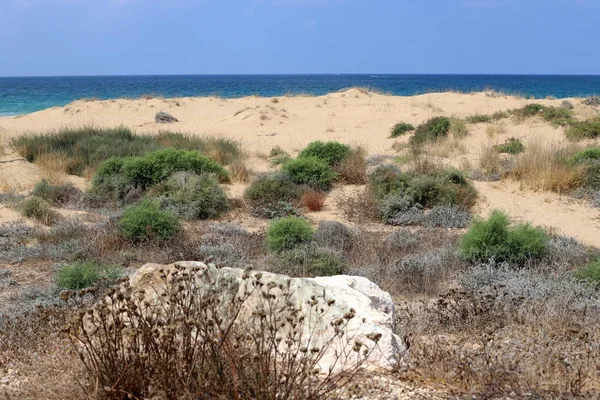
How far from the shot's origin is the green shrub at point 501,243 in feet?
24.2

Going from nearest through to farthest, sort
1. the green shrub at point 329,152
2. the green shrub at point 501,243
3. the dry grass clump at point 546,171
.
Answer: the green shrub at point 501,243 → the dry grass clump at point 546,171 → the green shrub at point 329,152

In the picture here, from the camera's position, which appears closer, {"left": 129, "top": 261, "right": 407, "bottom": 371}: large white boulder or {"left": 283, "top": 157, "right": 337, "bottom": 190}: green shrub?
{"left": 129, "top": 261, "right": 407, "bottom": 371}: large white boulder

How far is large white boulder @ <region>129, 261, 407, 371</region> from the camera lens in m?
3.64

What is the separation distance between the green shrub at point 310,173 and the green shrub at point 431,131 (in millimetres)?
4487

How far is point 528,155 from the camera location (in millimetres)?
11898

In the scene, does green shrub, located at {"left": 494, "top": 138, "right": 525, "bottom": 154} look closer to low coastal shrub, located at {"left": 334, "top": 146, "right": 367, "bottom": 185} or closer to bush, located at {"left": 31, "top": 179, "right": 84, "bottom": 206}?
low coastal shrub, located at {"left": 334, "top": 146, "right": 367, "bottom": 185}

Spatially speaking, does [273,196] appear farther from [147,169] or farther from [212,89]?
[212,89]

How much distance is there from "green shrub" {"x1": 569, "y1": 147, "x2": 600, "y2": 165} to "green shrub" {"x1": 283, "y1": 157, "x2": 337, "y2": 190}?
14.8ft

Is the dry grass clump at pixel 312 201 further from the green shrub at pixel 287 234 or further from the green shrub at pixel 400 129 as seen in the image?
the green shrub at pixel 400 129

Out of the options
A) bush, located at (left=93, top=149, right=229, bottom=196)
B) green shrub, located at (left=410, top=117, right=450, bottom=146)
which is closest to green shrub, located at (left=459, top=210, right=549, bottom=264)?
bush, located at (left=93, top=149, right=229, bottom=196)

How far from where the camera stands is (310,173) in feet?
38.3

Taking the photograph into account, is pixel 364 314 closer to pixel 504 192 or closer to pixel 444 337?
pixel 444 337

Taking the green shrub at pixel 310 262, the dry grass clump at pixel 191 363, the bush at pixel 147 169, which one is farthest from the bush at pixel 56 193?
the dry grass clump at pixel 191 363

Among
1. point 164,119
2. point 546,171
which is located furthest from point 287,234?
point 164,119
